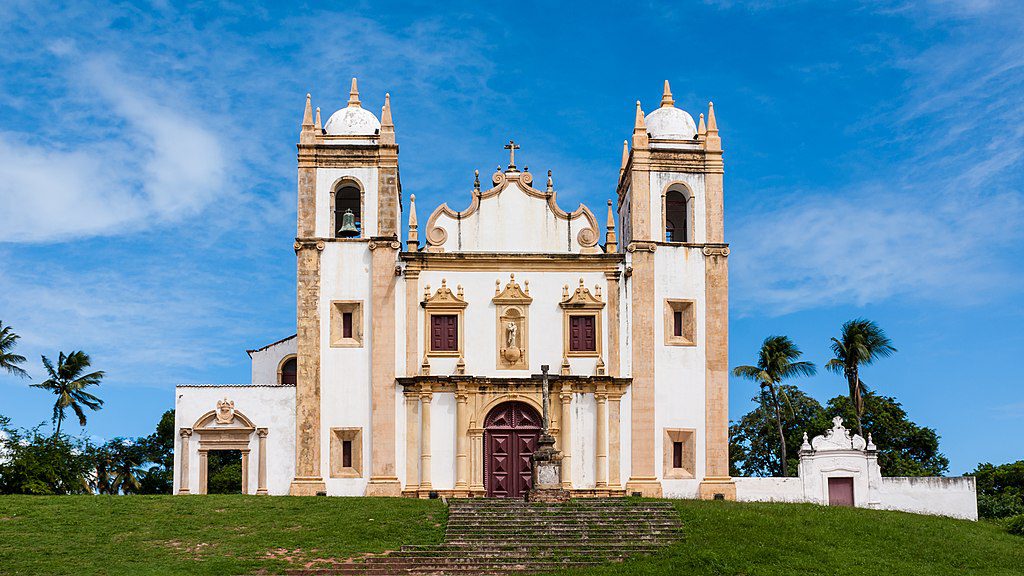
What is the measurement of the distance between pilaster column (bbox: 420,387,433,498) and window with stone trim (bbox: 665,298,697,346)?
724 centimetres

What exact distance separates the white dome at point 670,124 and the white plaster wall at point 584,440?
28.1 ft

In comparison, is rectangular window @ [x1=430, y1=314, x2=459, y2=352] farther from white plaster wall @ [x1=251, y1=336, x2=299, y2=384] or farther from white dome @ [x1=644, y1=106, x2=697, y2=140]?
white dome @ [x1=644, y1=106, x2=697, y2=140]

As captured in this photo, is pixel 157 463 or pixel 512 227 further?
pixel 157 463

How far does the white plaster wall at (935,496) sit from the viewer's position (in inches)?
1350

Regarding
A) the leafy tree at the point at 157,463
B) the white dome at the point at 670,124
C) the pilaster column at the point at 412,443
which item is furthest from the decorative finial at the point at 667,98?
the leafy tree at the point at 157,463

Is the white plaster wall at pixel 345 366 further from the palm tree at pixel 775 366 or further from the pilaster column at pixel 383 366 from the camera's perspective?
the palm tree at pixel 775 366

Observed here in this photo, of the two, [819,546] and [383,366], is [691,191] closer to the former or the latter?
[383,366]

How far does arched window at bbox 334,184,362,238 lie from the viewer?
35.8 m

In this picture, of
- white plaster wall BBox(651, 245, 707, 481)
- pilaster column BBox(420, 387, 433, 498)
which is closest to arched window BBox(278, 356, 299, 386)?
pilaster column BBox(420, 387, 433, 498)

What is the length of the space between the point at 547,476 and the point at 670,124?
12.2 meters

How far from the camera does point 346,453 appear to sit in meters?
34.6

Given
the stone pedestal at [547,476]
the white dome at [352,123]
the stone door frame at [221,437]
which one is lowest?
the stone pedestal at [547,476]

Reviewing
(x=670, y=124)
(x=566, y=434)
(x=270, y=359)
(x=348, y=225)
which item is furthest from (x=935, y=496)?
(x=270, y=359)

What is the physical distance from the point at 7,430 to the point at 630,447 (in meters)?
22.5
